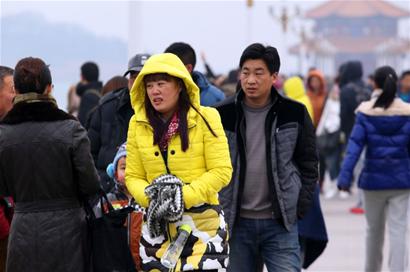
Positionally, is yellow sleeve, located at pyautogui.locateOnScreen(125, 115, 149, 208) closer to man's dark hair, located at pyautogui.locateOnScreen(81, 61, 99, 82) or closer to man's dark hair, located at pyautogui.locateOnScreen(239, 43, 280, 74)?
man's dark hair, located at pyautogui.locateOnScreen(239, 43, 280, 74)

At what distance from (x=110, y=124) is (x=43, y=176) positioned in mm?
2027

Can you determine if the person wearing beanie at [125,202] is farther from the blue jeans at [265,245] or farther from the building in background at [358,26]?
the building in background at [358,26]

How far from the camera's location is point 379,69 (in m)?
9.77

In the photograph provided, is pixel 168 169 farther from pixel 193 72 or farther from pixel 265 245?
pixel 193 72

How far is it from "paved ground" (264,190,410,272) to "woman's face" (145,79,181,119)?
5104 mm

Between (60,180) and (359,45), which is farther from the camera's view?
(359,45)

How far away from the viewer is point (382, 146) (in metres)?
9.25

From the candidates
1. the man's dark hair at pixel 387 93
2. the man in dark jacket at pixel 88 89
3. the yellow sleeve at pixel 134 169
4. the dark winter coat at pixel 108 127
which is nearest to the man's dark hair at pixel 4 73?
the dark winter coat at pixel 108 127

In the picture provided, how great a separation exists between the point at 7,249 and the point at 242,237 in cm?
132

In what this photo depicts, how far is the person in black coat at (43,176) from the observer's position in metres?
6.02

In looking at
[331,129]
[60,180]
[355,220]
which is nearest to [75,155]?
[60,180]

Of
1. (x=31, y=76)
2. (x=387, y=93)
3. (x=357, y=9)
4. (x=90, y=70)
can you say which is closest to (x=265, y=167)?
(x=31, y=76)

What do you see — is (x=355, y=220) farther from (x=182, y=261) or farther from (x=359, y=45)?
(x=359, y=45)

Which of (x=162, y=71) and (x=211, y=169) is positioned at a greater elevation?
(x=162, y=71)
